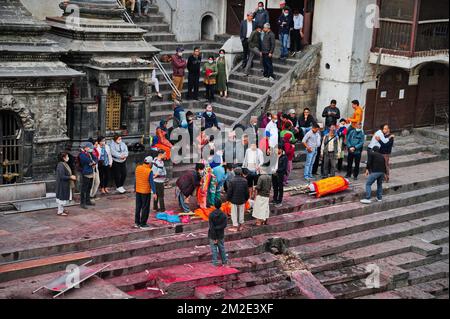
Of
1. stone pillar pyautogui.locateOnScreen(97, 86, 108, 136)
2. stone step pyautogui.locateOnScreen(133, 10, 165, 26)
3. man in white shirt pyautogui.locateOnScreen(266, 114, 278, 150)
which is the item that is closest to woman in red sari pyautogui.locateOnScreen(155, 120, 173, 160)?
stone pillar pyautogui.locateOnScreen(97, 86, 108, 136)

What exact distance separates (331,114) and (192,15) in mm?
6901

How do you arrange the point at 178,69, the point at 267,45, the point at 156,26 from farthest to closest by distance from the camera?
the point at 156,26 < the point at 267,45 < the point at 178,69

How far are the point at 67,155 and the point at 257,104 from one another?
7.68m

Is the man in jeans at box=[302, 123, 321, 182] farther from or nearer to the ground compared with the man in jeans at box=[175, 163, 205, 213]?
farther from the ground

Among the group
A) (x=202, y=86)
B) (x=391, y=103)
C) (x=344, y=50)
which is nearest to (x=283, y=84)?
(x=344, y=50)

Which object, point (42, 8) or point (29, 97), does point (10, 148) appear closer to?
point (29, 97)

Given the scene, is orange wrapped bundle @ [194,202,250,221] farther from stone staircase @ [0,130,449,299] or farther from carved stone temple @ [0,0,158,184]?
carved stone temple @ [0,0,158,184]

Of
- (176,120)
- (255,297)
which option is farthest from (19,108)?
(255,297)

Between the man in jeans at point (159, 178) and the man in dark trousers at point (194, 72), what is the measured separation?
6.13 metres

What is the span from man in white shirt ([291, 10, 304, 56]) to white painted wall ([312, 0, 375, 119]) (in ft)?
1.61

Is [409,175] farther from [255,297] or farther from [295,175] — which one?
[255,297]

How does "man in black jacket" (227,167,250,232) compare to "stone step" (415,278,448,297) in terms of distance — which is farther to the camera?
"stone step" (415,278,448,297)

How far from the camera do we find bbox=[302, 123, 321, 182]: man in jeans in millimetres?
21672

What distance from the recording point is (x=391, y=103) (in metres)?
26.2
